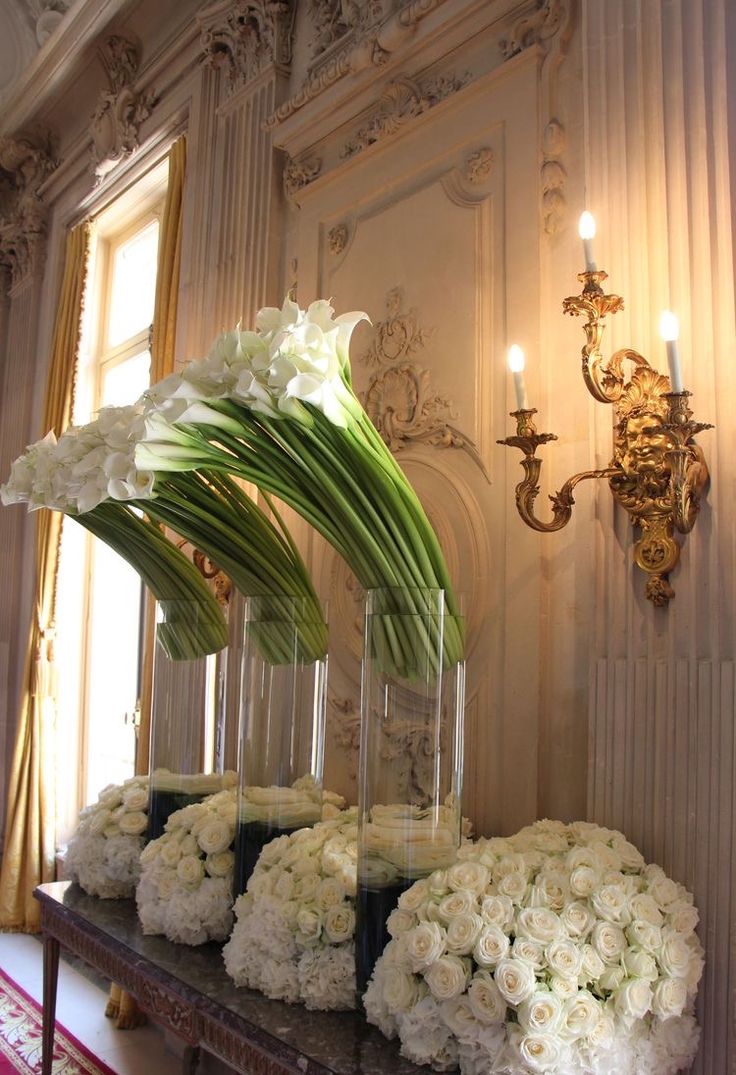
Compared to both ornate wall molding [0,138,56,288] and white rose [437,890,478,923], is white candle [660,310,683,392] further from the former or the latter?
ornate wall molding [0,138,56,288]

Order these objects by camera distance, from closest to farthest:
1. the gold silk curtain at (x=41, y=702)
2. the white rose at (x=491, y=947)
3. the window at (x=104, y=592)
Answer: the white rose at (x=491, y=947)
the gold silk curtain at (x=41, y=702)
the window at (x=104, y=592)

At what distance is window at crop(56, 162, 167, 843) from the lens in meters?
5.07

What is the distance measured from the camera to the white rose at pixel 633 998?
158cm

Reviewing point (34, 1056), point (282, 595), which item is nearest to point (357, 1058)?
point (282, 595)

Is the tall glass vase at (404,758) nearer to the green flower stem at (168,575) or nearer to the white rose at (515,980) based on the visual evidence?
the white rose at (515,980)

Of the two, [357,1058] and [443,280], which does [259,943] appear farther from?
[443,280]

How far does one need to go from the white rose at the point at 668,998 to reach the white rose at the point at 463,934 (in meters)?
0.30

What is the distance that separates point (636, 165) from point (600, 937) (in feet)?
5.11

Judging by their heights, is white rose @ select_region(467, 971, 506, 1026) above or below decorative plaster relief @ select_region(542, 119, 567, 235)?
below

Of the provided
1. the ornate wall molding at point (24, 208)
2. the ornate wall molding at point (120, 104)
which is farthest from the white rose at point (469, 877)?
the ornate wall molding at point (24, 208)

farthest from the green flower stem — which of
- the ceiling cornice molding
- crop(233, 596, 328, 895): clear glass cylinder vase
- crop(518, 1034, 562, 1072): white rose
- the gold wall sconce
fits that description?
the ceiling cornice molding

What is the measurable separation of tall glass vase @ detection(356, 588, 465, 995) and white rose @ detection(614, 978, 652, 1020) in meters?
0.40

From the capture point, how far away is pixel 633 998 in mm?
1581

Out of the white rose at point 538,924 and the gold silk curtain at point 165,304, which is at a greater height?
the gold silk curtain at point 165,304
